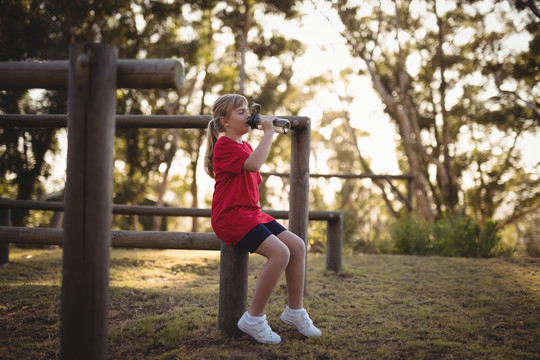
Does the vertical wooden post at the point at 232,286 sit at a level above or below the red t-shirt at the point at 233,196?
below

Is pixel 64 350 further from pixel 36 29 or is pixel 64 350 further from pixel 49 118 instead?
pixel 36 29

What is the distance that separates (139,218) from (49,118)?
38.8ft

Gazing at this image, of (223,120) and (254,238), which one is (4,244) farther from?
(254,238)

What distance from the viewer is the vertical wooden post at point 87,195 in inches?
69.3

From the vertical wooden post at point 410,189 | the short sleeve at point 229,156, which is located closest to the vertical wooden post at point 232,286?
the short sleeve at point 229,156

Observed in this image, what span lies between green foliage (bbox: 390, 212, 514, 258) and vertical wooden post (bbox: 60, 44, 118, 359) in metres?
5.61

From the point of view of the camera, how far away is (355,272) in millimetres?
4711

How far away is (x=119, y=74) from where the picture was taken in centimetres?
187

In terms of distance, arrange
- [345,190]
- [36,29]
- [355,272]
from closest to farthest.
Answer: [355,272] < [36,29] < [345,190]

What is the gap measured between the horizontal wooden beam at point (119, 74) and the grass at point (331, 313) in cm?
145

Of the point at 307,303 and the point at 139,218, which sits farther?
the point at 139,218

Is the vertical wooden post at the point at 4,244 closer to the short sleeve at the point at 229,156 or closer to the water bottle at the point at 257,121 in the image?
the short sleeve at the point at 229,156

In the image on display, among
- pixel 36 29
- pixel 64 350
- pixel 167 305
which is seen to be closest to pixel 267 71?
pixel 36 29

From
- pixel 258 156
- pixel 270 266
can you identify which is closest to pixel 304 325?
pixel 270 266
